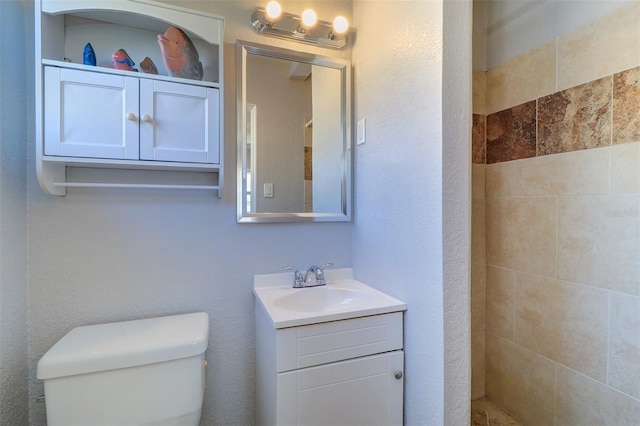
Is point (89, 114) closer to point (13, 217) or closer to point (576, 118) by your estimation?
point (13, 217)

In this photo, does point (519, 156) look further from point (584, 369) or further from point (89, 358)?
point (89, 358)

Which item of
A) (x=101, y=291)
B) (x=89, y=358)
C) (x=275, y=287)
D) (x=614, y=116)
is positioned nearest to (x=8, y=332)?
(x=101, y=291)

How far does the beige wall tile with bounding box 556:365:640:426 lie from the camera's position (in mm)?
1118

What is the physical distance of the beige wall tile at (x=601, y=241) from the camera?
3.59 ft

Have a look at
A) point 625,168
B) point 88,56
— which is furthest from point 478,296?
point 88,56

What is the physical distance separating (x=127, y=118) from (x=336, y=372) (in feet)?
3.98

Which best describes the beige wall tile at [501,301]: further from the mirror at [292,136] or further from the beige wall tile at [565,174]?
the mirror at [292,136]

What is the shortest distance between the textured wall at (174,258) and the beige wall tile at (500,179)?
97 centimetres

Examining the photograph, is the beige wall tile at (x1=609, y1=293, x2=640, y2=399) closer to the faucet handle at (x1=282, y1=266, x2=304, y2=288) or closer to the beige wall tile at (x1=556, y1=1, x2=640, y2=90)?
the beige wall tile at (x1=556, y1=1, x2=640, y2=90)

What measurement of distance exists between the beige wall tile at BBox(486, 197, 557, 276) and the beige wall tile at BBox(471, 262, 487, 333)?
0.26 feet

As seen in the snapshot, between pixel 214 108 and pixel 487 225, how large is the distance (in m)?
1.59

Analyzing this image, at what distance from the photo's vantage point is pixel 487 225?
5.62 ft

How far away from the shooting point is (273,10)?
136cm

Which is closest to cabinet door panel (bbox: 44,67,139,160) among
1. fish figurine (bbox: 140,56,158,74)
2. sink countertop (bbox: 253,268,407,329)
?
fish figurine (bbox: 140,56,158,74)
